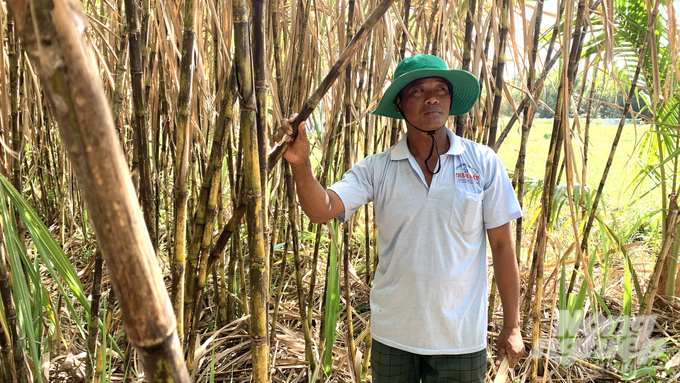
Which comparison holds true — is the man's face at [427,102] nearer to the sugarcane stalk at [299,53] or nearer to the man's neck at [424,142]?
the man's neck at [424,142]

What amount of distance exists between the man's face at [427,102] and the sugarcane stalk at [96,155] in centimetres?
89

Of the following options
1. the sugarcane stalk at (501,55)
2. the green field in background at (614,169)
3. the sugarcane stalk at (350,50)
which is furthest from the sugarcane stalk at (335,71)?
the green field in background at (614,169)

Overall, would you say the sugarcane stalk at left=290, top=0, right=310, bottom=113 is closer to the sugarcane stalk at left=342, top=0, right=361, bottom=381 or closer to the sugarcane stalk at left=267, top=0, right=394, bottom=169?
the sugarcane stalk at left=342, top=0, right=361, bottom=381

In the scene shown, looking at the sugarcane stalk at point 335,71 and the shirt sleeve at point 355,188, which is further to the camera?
the shirt sleeve at point 355,188

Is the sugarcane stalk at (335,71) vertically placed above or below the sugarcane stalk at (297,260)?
above

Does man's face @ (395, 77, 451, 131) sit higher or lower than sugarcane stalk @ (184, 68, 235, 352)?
higher

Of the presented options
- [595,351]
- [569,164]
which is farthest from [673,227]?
[569,164]

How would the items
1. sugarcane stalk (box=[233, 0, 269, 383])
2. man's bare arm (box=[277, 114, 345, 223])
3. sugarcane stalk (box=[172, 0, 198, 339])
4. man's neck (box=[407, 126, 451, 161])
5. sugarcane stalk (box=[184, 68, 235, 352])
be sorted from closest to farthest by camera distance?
sugarcane stalk (box=[233, 0, 269, 383]) → sugarcane stalk (box=[172, 0, 198, 339]) → sugarcane stalk (box=[184, 68, 235, 352]) → man's bare arm (box=[277, 114, 345, 223]) → man's neck (box=[407, 126, 451, 161])

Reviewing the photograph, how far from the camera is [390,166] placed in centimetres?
116

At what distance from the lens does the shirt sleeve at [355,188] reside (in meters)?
1.09

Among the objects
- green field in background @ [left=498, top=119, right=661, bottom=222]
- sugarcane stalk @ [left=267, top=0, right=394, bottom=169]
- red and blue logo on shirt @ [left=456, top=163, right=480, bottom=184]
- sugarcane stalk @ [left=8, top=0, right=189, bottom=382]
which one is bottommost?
green field in background @ [left=498, top=119, right=661, bottom=222]

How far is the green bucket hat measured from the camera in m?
1.05

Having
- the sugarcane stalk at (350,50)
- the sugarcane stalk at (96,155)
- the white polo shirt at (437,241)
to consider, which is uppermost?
the sugarcane stalk at (350,50)

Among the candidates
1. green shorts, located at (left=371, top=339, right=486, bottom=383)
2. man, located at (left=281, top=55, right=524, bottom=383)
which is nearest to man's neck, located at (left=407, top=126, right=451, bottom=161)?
man, located at (left=281, top=55, right=524, bottom=383)
